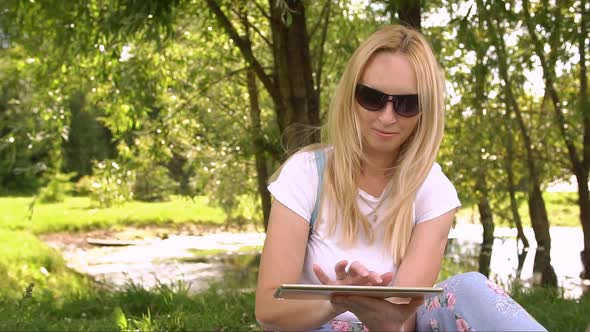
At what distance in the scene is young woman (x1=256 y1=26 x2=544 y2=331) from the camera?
7.05ft

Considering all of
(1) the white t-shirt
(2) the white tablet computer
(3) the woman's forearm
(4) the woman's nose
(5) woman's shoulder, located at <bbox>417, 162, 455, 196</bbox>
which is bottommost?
(3) the woman's forearm

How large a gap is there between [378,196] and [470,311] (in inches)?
16.0

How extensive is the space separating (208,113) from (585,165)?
13.8ft

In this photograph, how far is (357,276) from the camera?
1.82 m

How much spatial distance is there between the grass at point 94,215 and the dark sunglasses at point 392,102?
15178 mm

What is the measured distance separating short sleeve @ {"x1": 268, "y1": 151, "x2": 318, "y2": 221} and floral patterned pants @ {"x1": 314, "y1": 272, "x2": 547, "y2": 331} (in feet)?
1.04

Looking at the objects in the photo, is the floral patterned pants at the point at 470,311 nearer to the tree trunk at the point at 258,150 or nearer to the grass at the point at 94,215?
the tree trunk at the point at 258,150

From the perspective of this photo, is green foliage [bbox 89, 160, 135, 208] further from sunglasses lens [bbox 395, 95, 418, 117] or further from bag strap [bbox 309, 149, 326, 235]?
sunglasses lens [bbox 395, 95, 418, 117]

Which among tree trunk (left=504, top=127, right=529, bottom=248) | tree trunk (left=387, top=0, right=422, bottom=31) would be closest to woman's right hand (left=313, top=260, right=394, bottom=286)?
tree trunk (left=387, top=0, right=422, bottom=31)

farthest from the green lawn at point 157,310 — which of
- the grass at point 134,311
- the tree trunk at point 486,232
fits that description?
the tree trunk at point 486,232

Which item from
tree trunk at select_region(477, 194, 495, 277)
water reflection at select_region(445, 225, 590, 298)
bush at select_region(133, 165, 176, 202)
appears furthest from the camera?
tree trunk at select_region(477, 194, 495, 277)

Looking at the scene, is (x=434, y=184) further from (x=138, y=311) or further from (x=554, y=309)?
(x=138, y=311)

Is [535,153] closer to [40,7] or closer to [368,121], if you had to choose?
[40,7]

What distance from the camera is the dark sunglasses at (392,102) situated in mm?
2197
